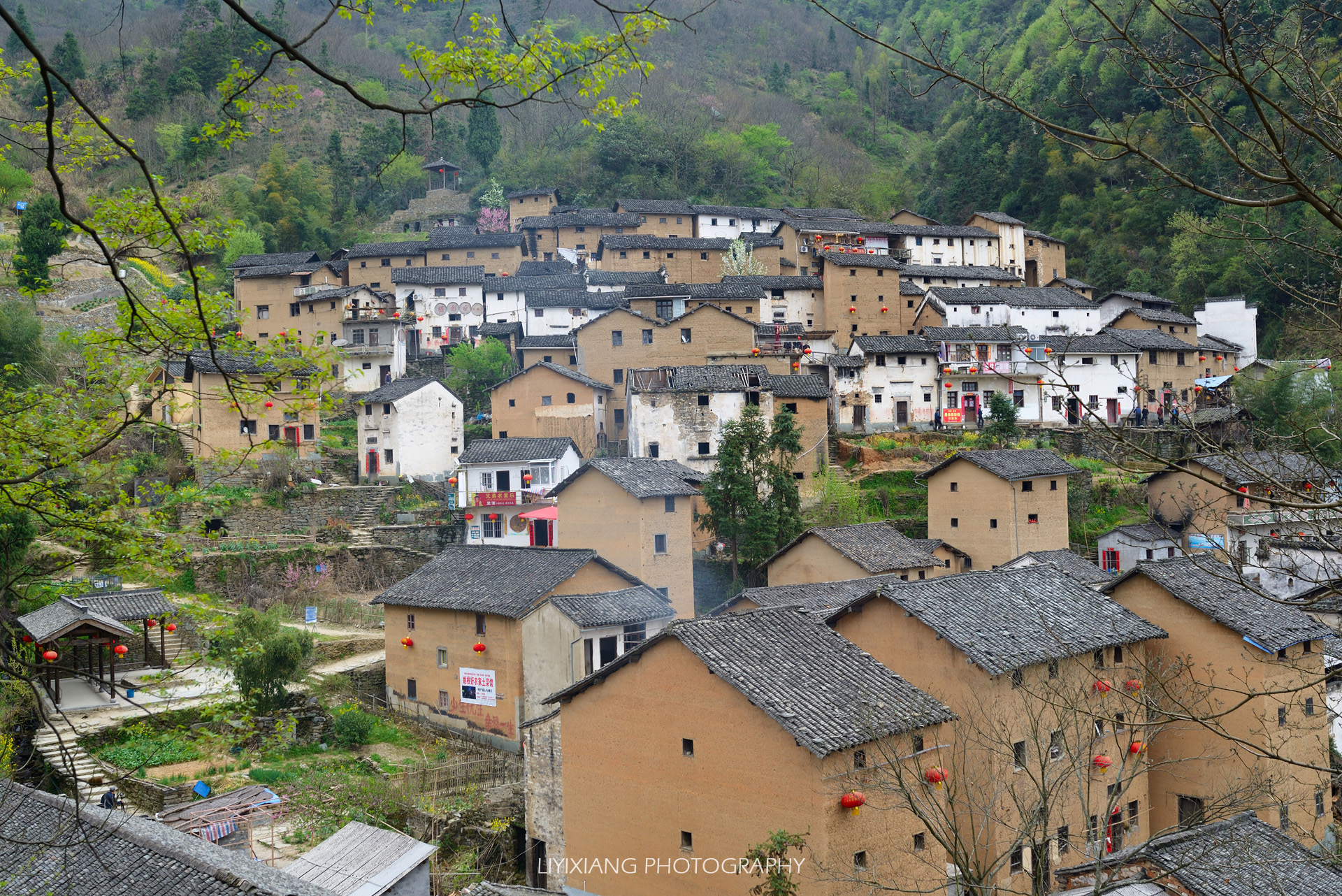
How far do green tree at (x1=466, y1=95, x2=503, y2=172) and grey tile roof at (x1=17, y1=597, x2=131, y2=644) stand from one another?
49604mm

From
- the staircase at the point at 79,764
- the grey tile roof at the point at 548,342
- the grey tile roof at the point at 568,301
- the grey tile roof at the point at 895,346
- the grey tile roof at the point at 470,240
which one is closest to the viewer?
the staircase at the point at 79,764

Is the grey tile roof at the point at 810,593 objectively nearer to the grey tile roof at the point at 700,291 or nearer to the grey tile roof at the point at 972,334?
the grey tile roof at the point at 972,334

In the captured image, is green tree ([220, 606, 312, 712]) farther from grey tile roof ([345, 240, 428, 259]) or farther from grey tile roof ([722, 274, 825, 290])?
grey tile roof ([345, 240, 428, 259])

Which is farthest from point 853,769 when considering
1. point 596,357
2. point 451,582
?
point 596,357

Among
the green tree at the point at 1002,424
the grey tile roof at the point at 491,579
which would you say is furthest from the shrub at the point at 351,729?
the green tree at the point at 1002,424

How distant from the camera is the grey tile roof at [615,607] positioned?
19000 mm

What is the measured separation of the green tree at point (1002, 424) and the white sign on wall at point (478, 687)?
818 inches

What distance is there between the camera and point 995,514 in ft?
89.1

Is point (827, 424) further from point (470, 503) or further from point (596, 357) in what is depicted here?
point (470, 503)

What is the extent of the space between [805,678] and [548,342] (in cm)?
2783

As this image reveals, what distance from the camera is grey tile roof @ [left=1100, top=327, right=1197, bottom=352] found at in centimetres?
3803

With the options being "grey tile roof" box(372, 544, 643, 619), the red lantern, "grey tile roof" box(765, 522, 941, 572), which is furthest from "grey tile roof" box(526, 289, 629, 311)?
the red lantern

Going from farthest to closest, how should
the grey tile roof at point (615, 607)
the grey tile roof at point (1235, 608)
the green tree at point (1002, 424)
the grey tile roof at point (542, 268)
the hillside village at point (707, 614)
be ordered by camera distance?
the grey tile roof at point (542, 268)
the green tree at point (1002, 424)
the grey tile roof at point (615, 607)
the grey tile roof at point (1235, 608)
the hillside village at point (707, 614)

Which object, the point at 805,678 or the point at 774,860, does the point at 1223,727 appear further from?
the point at 774,860
